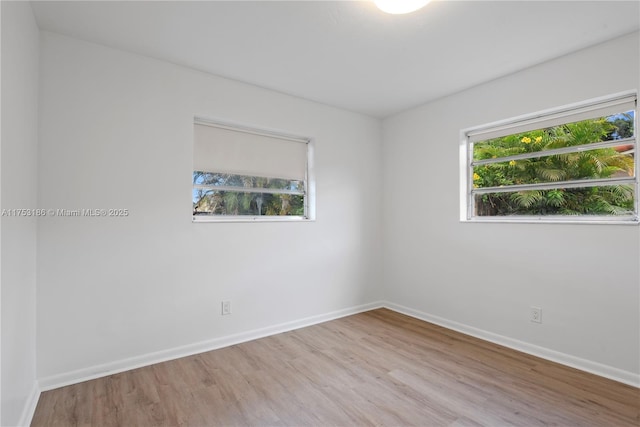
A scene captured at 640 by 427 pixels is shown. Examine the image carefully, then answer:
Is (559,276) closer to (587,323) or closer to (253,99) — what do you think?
(587,323)

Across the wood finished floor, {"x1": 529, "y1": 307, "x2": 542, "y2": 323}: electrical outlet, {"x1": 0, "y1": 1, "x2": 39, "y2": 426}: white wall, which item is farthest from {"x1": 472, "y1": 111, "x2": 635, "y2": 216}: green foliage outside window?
{"x1": 0, "y1": 1, "x2": 39, "y2": 426}: white wall

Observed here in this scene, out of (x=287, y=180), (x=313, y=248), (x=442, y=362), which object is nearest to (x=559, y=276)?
(x=442, y=362)

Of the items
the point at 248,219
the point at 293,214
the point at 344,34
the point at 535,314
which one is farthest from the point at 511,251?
the point at 248,219

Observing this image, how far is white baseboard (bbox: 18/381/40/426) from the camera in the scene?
181 cm

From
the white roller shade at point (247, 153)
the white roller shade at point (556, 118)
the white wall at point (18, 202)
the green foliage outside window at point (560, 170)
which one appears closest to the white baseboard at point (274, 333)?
the white wall at point (18, 202)

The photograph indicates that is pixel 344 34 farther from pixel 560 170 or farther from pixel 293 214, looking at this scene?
pixel 560 170

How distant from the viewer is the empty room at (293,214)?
201cm

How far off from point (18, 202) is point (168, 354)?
5.29 feet

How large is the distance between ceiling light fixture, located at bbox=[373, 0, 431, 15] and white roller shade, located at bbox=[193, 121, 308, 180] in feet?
5.84

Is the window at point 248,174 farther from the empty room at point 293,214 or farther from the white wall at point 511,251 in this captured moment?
the white wall at point 511,251

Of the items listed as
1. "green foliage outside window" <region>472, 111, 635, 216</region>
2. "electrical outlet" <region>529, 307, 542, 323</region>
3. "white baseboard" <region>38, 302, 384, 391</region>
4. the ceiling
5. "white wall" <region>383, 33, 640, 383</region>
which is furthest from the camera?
"electrical outlet" <region>529, 307, 542, 323</region>

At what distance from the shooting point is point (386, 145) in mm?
4262

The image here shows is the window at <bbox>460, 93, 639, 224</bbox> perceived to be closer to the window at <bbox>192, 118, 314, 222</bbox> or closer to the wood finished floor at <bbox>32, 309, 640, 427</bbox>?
the wood finished floor at <bbox>32, 309, 640, 427</bbox>

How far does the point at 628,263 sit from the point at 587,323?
551mm
